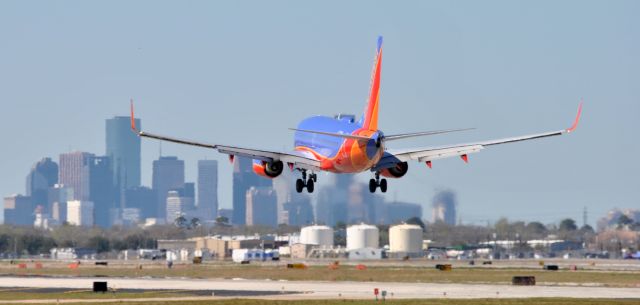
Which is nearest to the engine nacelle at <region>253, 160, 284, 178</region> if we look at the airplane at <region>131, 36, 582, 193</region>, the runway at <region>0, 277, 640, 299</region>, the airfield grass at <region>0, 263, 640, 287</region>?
the airplane at <region>131, 36, 582, 193</region>

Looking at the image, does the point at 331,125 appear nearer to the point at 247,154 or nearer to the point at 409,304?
the point at 247,154

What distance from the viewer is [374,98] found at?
4646 inches

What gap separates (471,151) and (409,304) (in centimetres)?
1391

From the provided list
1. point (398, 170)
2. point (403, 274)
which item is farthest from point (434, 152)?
point (403, 274)

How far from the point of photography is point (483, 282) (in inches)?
6196

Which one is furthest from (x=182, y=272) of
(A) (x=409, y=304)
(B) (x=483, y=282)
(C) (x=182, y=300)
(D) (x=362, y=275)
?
(A) (x=409, y=304)

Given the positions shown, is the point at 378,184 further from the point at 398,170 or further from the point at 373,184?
the point at 398,170

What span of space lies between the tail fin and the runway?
63.1ft

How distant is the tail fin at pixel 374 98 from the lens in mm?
116688

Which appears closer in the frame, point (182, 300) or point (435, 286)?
point (182, 300)

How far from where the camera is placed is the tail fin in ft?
383

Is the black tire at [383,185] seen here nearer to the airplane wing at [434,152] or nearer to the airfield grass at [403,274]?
the airplane wing at [434,152]

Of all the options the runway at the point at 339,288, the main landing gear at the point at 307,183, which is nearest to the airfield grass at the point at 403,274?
the runway at the point at 339,288

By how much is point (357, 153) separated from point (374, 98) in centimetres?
672
